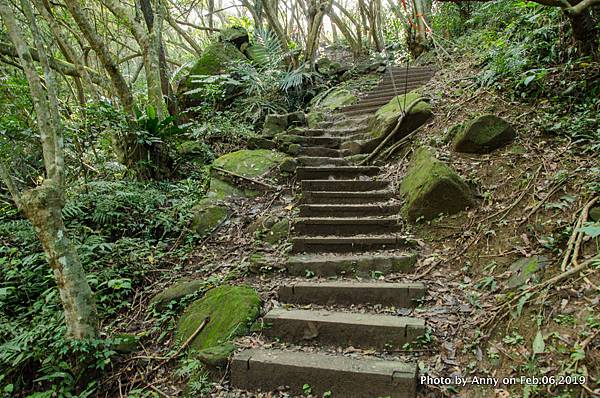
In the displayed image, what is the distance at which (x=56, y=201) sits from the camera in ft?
10.0

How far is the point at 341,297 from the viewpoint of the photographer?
3.50 metres

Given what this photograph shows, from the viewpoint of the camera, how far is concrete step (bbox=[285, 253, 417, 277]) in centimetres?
376

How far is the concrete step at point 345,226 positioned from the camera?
170 inches

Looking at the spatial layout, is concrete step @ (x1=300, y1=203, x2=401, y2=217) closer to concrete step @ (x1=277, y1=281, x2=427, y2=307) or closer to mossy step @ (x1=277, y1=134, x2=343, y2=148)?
concrete step @ (x1=277, y1=281, x2=427, y2=307)

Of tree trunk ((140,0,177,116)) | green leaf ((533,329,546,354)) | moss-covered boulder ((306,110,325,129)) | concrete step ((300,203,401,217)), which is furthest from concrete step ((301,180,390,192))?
tree trunk ((140,0,177,116))

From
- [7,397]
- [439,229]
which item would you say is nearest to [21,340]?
[7,397]

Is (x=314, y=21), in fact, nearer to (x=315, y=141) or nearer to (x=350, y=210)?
(x=315, y=141)

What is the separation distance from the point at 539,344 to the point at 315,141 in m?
5.08

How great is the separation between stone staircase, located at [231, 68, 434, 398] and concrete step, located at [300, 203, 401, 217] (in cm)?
1

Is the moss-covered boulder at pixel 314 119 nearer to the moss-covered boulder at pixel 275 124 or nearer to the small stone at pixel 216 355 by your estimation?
the moss-covered boulder at pixel 275 124

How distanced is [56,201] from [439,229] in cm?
378

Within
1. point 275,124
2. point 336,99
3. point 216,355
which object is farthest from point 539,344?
point 336,99

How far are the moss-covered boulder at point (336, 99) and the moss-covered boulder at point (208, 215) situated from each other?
4.22 m

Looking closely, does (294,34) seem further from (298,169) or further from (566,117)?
(566,117)
